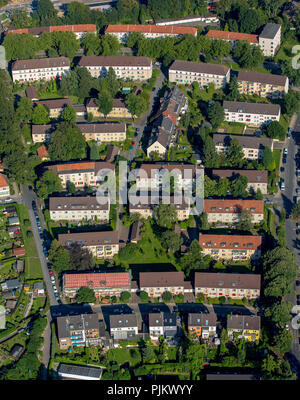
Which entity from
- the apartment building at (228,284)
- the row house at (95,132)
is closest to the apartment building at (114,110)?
the row house at (95,132)

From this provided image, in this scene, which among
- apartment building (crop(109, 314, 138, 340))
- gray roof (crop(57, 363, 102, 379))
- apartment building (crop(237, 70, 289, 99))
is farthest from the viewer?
apartment building (crop(237, 70, 289, 99))

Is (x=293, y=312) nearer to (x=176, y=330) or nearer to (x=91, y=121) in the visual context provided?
(x=176, y=330)

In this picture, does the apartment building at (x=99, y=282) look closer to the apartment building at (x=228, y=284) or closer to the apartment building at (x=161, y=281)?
the apartment building at (x=161, y=281)

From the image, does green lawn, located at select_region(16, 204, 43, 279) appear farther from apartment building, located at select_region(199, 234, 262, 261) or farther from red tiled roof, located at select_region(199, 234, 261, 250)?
red tiled roof, located at select_region(199, 234, 261, 250)

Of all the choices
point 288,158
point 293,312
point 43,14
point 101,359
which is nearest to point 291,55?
point 288,158

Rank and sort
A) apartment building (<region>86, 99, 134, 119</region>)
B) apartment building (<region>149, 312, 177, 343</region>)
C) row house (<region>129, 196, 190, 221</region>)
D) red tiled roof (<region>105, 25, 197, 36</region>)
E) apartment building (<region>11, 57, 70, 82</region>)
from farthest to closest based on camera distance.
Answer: red tiled roof (<region>105, 25, 197, 36</region>) → apartment building (<region>11, 57, 70, 82</region>) → apartment building (<region>86, 99, 134, 119</region>) → row house (<region>129, 196, 190, 221</region>) → apartment building (<region>149, 312, 177, 343</region>)

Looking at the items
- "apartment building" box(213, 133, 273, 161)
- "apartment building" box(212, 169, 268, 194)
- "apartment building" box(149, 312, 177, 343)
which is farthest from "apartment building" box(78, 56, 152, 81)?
"apartment building" box(149, 312, 177, 343)
